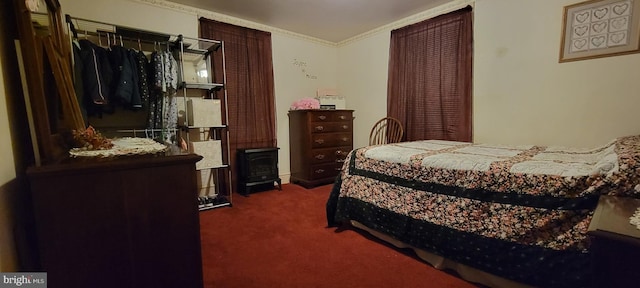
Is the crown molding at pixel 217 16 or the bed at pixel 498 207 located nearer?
the bed at pixel 498 207

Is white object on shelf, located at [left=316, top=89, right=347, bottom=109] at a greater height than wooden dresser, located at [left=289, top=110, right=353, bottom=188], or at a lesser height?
greater

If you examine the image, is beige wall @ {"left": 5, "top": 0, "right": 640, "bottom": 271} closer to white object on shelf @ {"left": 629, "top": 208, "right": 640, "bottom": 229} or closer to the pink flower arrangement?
the pink flower arrangement

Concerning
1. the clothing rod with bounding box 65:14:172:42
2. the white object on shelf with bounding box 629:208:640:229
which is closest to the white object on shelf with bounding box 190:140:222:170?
the clothing rod with bounding box 65:14:172:42

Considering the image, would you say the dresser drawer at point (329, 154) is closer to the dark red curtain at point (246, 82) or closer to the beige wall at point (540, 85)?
the dark red curtain at point (246, 82)

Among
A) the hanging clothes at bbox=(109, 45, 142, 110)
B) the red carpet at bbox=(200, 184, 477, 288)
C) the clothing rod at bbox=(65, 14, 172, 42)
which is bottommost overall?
the red carpet at bbox=(200, 184, 477, 288)

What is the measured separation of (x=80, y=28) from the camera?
8.02ft

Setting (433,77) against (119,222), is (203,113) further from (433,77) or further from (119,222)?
(433,77)

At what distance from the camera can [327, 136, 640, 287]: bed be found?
1169 millimetres

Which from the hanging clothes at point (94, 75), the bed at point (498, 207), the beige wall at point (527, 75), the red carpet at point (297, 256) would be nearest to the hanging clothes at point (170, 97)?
the hanging clothes at point (94, 75)

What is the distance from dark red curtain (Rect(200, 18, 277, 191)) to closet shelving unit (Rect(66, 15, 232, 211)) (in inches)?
5.3

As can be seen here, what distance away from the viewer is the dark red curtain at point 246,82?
3227mm

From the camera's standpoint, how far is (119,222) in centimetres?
92

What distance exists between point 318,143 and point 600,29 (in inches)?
111

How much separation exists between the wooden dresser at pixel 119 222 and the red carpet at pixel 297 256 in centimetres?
65
